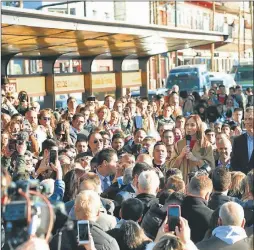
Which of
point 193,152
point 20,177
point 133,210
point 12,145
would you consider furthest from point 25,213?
point 193,152

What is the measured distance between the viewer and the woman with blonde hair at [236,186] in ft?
21.3

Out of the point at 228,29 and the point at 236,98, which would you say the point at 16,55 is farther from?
the point at 228,29

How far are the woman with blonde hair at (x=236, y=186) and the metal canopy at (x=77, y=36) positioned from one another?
3.83 m

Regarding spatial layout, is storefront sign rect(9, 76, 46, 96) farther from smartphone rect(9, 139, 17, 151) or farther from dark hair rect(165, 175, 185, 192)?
dark hair rect(165, 175, 185, 192)

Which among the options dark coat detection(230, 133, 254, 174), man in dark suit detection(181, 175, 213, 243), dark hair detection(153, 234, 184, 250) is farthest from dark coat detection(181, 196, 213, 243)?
dark coat detection(230, 133, 254, 174)

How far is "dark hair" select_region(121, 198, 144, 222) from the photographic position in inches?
214

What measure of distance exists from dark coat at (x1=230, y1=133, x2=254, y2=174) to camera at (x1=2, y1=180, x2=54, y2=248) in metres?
5.29

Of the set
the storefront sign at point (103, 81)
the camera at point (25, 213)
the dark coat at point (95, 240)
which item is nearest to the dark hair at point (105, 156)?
the dark coat at point (95, 240)

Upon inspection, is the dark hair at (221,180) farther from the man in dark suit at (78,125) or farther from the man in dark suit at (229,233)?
the man in dark suit at (78,125)

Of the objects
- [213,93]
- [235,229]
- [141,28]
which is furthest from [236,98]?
[235,229]

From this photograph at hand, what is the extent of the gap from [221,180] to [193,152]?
2.53m

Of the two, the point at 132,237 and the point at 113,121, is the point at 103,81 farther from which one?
the point at 132,237

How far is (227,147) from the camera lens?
342 inches

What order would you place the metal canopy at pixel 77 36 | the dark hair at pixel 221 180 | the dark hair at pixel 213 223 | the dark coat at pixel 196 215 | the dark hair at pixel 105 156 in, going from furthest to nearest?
the metal canopy at pixel 77 36
the dark hair at pixel 105 156
the dark hair at pixel 221 180
the dark coat at pixel 196 215
the dark hair at pixel 213 223
